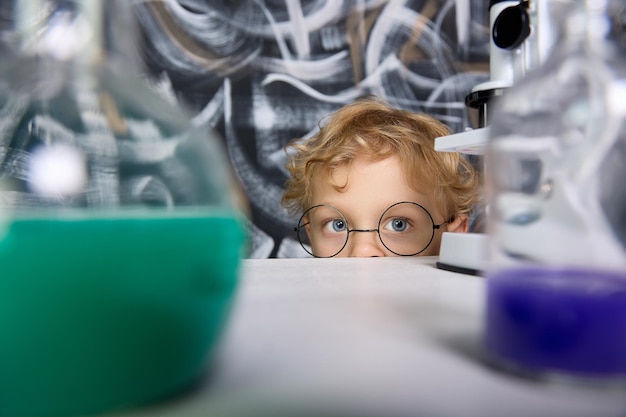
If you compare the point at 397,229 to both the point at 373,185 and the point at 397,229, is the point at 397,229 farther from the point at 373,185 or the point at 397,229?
the point at 373,185

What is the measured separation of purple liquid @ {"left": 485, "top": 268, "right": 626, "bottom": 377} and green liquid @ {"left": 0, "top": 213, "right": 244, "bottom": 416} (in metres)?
0.15

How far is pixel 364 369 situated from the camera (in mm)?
258

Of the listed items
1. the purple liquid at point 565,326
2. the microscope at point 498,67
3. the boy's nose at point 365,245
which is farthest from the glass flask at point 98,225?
the boy's nose at point 365,245

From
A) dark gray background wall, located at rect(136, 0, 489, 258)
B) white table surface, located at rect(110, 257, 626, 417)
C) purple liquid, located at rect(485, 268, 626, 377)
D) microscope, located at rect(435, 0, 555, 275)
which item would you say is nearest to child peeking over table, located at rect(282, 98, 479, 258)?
microscope, located at rect(435, 0, 555, 275)

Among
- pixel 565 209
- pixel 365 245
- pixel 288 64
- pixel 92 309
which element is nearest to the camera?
pixel 92 309

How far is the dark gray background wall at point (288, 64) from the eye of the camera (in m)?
1.92

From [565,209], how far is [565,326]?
14 centimetres

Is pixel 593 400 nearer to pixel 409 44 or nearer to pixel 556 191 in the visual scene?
pixel 556 191

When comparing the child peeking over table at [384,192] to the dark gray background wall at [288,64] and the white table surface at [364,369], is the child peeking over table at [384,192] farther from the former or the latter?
the white table surface at [364,369]

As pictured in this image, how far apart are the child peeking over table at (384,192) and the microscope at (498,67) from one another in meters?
0.45

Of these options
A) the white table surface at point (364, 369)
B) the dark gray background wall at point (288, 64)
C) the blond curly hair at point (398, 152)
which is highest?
the dark gray background wall at point (288, 64)

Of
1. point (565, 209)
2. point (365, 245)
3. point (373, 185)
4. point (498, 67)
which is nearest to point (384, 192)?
point (373, 185)

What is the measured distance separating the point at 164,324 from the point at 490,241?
20cm

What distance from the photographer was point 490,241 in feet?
1.05
